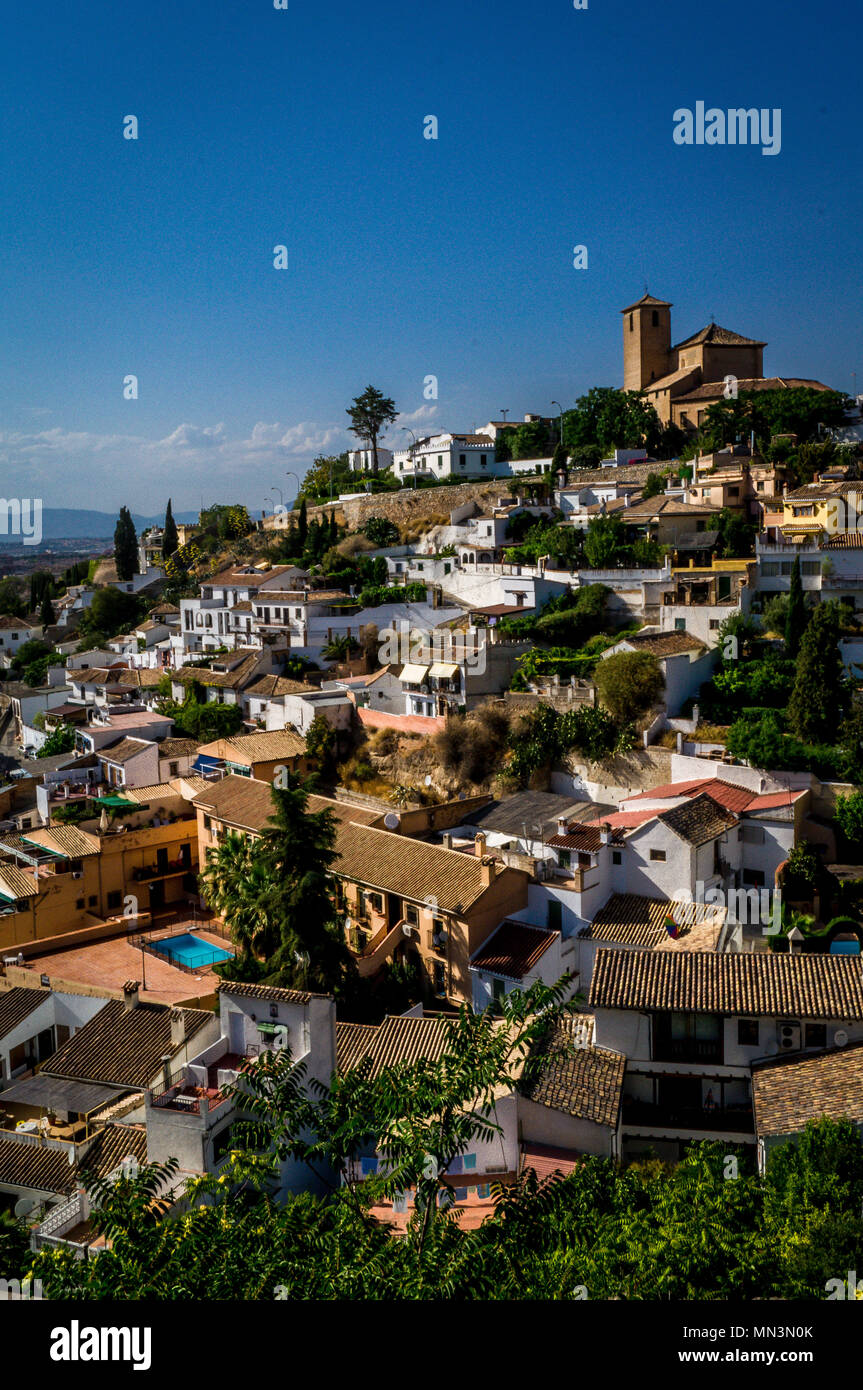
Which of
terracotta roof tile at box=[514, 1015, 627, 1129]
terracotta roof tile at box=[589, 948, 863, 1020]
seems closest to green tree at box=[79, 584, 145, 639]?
terracotta roof tile at box=[589, 948, 863, 1020]

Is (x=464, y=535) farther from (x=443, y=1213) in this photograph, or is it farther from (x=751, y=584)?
(x=443, y=1213)

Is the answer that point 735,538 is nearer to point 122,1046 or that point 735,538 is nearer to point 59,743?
point 122,1046

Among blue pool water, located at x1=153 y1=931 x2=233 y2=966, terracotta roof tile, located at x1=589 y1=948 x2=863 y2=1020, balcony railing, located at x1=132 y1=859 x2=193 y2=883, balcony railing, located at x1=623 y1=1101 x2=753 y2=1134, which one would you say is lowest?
blue pool water, located at x1=153 y1=931 x2=233 y2=966

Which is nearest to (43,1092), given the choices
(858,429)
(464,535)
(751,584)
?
(751,584)

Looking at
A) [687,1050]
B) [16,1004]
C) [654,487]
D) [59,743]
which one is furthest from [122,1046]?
[654,487]

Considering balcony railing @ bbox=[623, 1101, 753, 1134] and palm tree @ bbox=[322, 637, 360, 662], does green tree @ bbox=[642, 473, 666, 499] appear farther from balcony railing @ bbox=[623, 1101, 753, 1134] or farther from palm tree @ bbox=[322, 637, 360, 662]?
balcony railing @ bbox=[623, 1101, 753, 1134]

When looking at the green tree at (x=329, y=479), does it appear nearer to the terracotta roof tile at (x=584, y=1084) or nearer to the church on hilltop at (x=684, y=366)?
the church on hilltop at (x=684, y=366)
